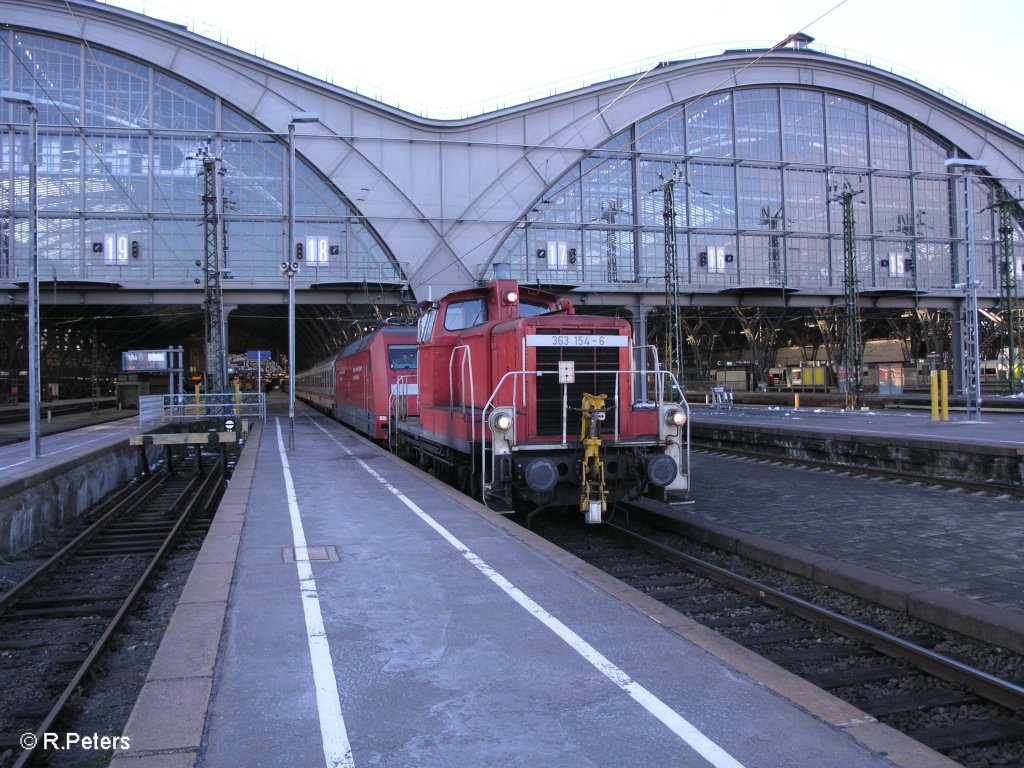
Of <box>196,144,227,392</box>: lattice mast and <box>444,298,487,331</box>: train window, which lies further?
<box>196,144,227,392</box>: lattice mast

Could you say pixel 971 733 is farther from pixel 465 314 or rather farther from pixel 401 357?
pixel 401 357

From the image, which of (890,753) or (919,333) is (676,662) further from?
(919,333)

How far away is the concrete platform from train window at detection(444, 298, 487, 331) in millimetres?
5135

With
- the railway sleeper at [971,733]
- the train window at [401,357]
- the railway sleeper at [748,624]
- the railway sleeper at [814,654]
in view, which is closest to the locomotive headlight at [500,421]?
the railway sleeper at [748,624]

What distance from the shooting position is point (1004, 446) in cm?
1440

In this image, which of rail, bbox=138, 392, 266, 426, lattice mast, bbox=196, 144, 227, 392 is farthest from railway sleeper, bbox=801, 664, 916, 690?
lattice mast, bbox=196, 144, 227, 392

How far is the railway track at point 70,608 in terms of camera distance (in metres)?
5.65

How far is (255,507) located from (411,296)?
103 feet

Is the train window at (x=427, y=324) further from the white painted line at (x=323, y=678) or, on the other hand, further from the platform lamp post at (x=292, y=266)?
the platform lamp post at (x=292, y=266)

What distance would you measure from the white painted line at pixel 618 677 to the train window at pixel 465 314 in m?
5.01


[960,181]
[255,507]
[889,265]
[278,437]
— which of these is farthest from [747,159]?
[255,507]

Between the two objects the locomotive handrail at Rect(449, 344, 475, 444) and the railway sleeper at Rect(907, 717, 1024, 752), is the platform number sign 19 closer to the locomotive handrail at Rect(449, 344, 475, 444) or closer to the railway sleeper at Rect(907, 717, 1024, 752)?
the locomotive handrail at Rect(449, 344, 475, 444)

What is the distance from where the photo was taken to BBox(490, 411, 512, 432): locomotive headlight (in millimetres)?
9453

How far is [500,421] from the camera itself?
31.0 feet
